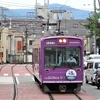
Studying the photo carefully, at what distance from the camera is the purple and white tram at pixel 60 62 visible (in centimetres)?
1912

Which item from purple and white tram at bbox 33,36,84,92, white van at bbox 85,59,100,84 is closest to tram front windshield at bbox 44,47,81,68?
purple and white tram at bbox 33,36,84,92

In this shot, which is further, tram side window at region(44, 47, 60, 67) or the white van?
the white van

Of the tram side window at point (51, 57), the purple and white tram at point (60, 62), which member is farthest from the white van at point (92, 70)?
the tram side window at point (51, 57)

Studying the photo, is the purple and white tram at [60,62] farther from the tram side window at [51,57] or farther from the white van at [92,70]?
the white van at [92,70]

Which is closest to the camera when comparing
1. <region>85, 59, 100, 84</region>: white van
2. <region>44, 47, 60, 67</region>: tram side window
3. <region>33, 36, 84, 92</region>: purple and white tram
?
<region>33, 36, 84, 92</region>: purple and white tram

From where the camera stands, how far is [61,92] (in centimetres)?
2000

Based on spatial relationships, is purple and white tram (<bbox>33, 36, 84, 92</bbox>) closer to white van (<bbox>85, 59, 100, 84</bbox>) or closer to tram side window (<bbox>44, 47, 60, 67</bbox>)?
tram side window (<bbox>44, 47, 60, 67</bbox>)

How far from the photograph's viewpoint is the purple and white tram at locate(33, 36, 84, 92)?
19125 millimetres

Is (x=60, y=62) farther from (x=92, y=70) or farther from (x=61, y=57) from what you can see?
(x=92, y=70)

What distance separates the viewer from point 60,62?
1928 centimetres

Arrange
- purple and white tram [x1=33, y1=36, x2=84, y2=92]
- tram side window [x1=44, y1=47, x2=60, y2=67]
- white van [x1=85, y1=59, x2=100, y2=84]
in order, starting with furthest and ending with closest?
1. white van [x1=85, y1=59, x2=100, y2=84]
2. tram side window [x1=44, y1=47, x2=60, y2=67]
3. purple and white tram [x1=33, y1=36, x2=84, y2=92]

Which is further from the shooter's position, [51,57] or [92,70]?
[92,70]

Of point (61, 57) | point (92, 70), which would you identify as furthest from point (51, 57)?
point (92, 70)

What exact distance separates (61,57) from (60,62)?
0.24m
